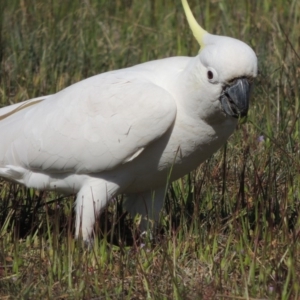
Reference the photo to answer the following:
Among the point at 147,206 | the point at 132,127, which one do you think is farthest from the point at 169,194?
the point at 132,127

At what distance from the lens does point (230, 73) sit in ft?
10.7

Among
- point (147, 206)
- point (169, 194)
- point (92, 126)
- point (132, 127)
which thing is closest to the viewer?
point (132, 127)

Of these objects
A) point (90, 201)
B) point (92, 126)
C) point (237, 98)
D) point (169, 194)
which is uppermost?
point (237, 98)

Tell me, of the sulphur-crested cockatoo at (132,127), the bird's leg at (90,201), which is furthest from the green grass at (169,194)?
the sulphur-crested cockatoo at (132,127)

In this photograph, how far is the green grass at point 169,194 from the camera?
3.28 metres

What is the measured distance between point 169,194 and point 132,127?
2.64 feet

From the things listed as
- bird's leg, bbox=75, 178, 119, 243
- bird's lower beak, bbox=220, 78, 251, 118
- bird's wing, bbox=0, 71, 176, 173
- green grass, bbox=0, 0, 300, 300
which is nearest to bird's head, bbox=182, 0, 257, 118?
bird's lower beak, bbox=220, 78, 251, 118

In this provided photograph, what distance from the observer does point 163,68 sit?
12.0 ft

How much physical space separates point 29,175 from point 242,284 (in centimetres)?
118

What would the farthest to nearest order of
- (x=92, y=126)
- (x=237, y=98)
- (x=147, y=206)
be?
1. (x=147, y=206)
2. (x=92, y=126)
3. (x=237, y=98)

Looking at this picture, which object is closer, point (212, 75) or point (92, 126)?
point (212, 75)

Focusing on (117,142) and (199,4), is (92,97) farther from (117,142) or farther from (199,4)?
(199,4)

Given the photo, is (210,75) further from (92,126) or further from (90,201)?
(90,201)

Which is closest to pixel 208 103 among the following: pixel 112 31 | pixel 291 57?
pixel 291 57
